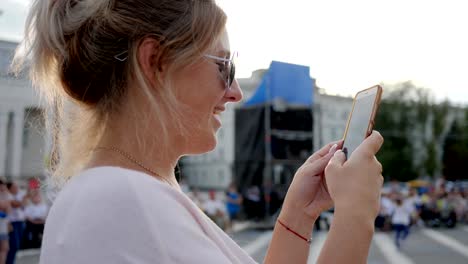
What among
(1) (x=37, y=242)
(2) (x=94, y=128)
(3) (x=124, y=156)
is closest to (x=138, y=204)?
(3) (x=124, y=156)

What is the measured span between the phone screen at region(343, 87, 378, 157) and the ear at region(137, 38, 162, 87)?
0.39m

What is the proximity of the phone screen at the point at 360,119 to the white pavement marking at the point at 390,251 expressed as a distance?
Result: 341 inches

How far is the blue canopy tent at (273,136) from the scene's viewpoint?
13609 mm

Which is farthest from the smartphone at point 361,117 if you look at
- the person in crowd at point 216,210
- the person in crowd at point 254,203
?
the person in crowd at point 254,203

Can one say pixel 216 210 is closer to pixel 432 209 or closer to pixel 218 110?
pixel 432 209

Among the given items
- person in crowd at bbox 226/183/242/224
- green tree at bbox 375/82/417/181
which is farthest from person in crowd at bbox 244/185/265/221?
green tree at bbox 375/82/417/181

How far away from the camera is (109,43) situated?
89 cm

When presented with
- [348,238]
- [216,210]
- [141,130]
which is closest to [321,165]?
[348,238]

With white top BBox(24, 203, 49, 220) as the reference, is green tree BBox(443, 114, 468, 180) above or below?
below

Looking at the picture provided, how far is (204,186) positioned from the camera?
5584 cm

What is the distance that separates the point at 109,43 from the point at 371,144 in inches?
19.6

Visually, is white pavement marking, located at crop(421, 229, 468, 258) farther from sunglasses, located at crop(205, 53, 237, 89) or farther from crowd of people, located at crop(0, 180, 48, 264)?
sunglasses, located at crop(205, 53, 237, 89)

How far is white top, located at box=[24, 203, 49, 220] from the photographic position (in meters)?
10.7

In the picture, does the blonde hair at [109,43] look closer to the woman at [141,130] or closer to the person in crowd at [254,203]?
the woman at [141,130]
